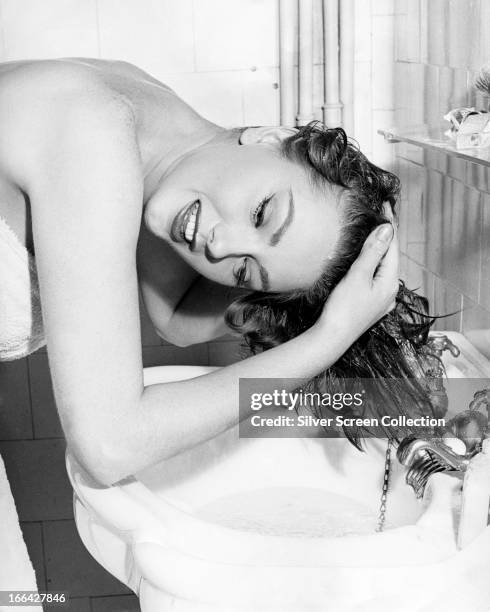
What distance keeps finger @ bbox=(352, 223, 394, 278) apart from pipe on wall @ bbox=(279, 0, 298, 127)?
1.00 meters

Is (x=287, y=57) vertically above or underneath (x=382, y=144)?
above

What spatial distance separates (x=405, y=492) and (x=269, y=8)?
50.8 inches

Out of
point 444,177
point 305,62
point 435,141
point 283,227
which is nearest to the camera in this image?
point 283,227

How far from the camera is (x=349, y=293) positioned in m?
1.02

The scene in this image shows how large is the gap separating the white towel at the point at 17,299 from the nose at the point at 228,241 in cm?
25

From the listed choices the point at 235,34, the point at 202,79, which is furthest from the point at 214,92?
the point at 235,34

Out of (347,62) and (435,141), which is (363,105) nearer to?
(347,62)

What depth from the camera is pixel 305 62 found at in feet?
6.27

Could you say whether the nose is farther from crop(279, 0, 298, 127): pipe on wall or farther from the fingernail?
crop(279, 0, 298, 127): pipe on wall

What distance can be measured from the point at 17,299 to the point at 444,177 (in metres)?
0.94

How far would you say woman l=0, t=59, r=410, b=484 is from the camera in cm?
88

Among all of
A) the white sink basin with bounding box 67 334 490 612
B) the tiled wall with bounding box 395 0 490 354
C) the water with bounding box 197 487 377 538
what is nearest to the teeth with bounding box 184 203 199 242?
the white sink basin with bounding box 67 334 490 612

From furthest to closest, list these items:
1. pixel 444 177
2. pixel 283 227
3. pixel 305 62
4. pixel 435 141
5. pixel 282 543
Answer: pixel 305 62 → pixel 444 177 → pixel 435 141 → pixel 283 227 → pixel 282 543

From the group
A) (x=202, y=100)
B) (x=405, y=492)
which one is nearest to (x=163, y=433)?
(x=405, y=492)
